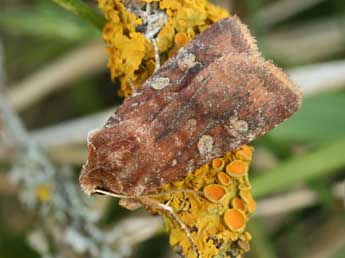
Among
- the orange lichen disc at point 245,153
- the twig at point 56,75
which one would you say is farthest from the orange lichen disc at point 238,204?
the twig at point 56,75

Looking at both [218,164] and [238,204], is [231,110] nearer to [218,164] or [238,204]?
[218,164]

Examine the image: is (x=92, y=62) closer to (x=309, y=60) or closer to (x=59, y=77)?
(x=59, y=77)

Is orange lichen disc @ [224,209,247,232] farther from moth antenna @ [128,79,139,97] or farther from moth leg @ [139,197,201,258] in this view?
moth antenna @ [128,79,139,97]

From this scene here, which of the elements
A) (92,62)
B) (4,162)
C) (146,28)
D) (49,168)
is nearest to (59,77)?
(92,62)

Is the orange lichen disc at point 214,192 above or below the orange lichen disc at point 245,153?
below

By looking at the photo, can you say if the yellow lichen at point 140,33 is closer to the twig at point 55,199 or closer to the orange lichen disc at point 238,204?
the orange lichen disc at point 238,204

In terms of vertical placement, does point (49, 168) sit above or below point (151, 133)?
below

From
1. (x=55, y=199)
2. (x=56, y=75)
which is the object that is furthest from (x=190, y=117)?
(x=56, y=75)
